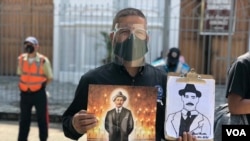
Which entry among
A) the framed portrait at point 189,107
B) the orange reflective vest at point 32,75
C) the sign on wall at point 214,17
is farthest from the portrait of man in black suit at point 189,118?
the sign on wall at point 214,17

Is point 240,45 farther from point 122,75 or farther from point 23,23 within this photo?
point 122,75

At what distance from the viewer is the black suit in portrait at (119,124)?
6.52ft

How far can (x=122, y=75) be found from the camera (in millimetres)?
2156

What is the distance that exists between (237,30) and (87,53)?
12.1 feet

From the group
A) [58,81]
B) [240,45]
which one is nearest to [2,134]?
[58,81]

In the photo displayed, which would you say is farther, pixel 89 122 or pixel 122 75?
pixel 122 75

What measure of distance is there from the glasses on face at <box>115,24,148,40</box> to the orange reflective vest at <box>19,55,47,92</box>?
424 centimetres

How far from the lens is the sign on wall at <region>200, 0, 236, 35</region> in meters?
9.47

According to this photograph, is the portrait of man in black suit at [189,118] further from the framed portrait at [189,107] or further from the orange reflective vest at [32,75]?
the orange reflective vest at [32,75]

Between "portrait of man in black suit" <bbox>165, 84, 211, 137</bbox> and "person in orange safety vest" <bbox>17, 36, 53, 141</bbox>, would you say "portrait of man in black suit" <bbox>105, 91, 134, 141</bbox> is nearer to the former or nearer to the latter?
"portrait of man in black suit" <bbox>165, 84, 211, 137</bbox>

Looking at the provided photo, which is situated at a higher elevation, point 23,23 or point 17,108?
point 23,23

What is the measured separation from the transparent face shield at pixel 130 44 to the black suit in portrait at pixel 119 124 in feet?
0.88

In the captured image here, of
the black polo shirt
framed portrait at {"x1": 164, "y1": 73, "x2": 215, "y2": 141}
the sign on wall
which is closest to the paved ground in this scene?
the sign on wall

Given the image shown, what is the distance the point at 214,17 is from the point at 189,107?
799 cm
